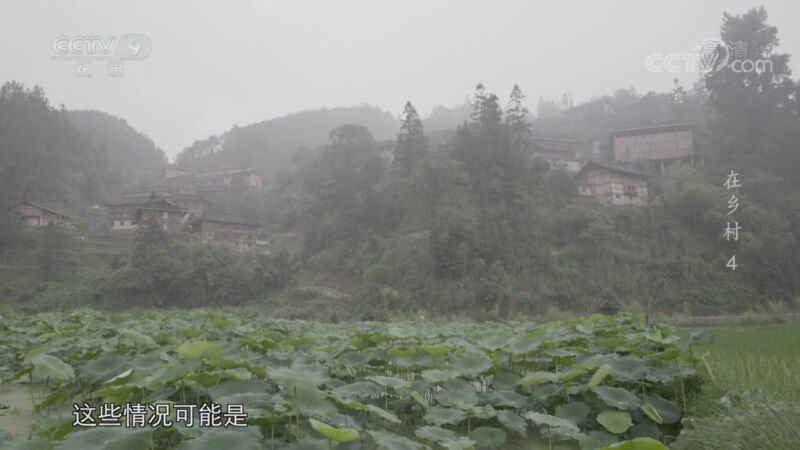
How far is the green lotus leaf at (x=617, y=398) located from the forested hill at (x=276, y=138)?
4278 cm

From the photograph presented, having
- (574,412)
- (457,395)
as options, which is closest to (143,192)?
(457,395)

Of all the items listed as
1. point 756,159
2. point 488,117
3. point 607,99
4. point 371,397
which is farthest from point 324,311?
point 607,99

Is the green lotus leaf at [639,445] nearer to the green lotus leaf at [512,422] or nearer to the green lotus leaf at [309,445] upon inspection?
the green lotus leaf at [512,422]

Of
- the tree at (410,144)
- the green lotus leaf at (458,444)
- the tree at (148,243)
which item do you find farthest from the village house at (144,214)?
the green lotus leaf at (458,444)

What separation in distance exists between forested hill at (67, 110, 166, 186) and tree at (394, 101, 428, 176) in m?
28.5

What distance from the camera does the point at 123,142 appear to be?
5053cm

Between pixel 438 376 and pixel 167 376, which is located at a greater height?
pixel 167 376

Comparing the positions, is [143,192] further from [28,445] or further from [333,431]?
[333,431]

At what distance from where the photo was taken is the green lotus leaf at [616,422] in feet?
5.92

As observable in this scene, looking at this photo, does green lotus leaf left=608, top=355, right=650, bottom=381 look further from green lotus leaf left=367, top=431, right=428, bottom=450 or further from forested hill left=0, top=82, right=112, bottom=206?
forested hill left=0, top=82, right=112, bottom=206

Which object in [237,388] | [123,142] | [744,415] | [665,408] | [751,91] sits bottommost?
[665,408]

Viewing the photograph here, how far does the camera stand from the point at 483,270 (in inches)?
711

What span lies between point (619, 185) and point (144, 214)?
25300 millimetres

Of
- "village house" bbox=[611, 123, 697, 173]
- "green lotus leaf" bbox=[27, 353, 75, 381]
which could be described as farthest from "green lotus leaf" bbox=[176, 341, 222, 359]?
"village house" bbox=[611, 123, 697, 173]
